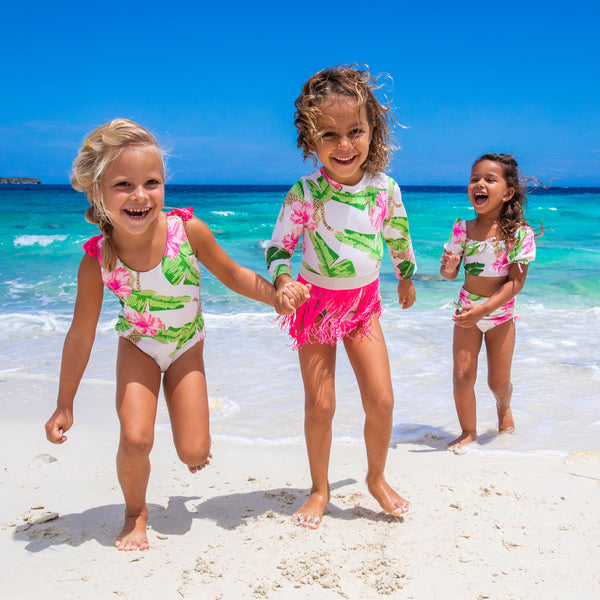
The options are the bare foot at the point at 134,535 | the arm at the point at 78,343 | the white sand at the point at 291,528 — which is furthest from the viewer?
the arm at the point at 78,343

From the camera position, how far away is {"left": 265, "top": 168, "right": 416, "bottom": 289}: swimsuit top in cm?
288

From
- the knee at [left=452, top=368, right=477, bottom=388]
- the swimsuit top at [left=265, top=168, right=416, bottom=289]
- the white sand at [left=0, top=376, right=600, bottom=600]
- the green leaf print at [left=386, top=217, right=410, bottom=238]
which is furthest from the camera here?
the knee at [left=452, top=368, right=477, bottom=388]

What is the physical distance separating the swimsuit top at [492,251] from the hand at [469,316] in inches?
11.4

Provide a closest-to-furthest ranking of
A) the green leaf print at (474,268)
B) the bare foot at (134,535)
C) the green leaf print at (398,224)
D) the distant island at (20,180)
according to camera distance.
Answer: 1. the bare foot at (134,535)
2. the green leaf print at (398,224)
3. the green leaf print at (474,268)
4. the distant island at (20,180)

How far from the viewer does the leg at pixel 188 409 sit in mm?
2725

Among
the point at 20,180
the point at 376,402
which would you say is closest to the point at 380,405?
the point at 376,402

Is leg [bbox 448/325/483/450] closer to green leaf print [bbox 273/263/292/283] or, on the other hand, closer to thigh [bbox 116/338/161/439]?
green leaf print [bbox 273/263/292/283]

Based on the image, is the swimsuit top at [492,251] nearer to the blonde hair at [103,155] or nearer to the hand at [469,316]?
the hand at [469,316]

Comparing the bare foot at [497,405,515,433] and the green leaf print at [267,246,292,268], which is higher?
the green leaf print at [267,246,292,268]

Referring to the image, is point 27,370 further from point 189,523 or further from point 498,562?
point 498,562

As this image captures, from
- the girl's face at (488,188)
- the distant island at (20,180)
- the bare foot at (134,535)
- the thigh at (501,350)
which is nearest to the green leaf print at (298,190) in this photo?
the girl's face at (488,188)

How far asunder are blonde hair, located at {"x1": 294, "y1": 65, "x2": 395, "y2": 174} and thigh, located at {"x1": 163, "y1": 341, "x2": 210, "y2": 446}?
44.2 inches

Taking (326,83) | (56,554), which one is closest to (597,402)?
(326,83)

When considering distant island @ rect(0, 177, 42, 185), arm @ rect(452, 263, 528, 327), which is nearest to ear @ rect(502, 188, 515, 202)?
arm @ rect(452, 263, 528, 327)
